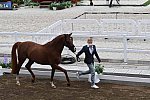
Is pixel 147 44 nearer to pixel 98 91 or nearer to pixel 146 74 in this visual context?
pixel 146 74

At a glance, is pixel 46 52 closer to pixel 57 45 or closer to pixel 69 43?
pixel 57 45

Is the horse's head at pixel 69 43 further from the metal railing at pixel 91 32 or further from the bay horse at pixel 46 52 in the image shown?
the metal railing at pixel 91 32

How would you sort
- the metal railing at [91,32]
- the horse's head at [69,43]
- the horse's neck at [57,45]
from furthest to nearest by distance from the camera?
the metal railing at [91,32], the horse's neck at [57,45], the horse's head at [69,43]

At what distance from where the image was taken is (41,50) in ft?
34.9

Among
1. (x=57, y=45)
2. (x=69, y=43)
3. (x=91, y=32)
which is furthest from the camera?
(x=91, y=32)

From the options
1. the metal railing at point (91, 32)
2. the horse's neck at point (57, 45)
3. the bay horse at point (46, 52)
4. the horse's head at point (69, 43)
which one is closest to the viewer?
the horse's head at point (69, 43)

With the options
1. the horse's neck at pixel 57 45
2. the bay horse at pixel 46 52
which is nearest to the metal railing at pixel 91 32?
the bay horse at pixel 46 52

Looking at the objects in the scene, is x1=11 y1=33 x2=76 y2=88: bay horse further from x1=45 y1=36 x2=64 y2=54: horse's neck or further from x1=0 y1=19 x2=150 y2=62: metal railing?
x1=0 y1=19 x2=150 y2=62: metal railing

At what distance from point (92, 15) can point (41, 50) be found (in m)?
18.9

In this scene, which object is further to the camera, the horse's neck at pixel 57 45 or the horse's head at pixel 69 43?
the horse's neck at pixel 57 45

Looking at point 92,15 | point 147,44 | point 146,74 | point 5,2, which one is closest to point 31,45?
point 146,74

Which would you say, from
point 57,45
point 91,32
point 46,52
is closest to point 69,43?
point 57,45

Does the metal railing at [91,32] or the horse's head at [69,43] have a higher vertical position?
the horse's head at [69,43]

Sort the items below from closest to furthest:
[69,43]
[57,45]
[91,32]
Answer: [69,43], [57,45], [91,32]
